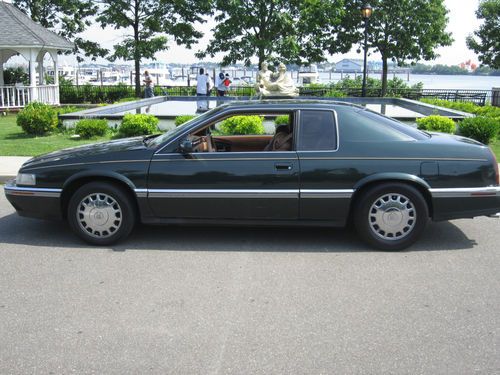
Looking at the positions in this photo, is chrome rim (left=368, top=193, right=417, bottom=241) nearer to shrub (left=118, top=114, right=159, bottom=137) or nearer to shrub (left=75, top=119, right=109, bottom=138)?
shrub (left=118, top=114, right=159, bottom=137)

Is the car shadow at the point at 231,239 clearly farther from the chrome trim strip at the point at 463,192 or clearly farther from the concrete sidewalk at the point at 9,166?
the concrete sidewalk at the point at 9,166

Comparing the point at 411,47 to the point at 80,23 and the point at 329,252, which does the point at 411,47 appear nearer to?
the point at 80,23

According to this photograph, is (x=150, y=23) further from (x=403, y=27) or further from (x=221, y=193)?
(x=221, y=193)

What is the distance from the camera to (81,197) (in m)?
6.01

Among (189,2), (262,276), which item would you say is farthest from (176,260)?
(189,2)

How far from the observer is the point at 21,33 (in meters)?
23.2

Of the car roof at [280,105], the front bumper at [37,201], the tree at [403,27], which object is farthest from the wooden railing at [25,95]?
the car roof at [280,105]

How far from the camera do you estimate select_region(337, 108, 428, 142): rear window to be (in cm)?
597

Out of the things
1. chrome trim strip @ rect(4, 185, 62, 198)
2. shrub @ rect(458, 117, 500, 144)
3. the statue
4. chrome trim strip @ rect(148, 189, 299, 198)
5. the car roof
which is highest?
the statue

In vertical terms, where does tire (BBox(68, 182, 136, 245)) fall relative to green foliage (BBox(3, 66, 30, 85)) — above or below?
below

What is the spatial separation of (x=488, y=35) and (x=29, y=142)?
1088 inches

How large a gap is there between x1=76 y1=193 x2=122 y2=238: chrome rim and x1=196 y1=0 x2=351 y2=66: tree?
21162 millimetres

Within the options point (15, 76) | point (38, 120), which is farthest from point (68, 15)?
point (38, 120)

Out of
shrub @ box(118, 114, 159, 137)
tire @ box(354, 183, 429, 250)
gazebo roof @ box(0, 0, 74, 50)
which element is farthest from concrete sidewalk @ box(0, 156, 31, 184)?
gazebo roof @ box(0, 0, 74, 50)
